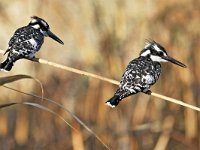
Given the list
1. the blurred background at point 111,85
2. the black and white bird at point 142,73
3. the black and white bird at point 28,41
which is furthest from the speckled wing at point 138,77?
the blurred background at point 111,85

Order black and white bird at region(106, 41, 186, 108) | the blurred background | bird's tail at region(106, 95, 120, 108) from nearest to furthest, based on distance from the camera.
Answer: bird's tail at region(106, 95, 120, 108) → black and white bird at region(106, 41, 186, 108) → the blurred background

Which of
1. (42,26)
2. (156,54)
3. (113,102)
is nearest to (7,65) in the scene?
(113,102)

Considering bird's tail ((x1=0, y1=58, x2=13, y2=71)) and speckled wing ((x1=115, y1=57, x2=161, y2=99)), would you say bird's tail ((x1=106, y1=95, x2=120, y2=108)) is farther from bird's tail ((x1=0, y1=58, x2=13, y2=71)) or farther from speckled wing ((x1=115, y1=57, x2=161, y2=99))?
bird's tail ((x1=0, y1=58, x2=13, y2=71))

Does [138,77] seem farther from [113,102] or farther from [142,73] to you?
[113,102]

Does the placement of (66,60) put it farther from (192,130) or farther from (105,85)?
(192,130)

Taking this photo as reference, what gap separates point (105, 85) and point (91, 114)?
0.61 ft

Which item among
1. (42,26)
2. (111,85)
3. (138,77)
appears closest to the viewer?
(138,77)

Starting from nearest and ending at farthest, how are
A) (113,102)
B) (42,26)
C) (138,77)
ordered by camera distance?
(113,102) < (138,77) < (42,26)

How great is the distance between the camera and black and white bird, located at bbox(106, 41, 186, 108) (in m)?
1.96

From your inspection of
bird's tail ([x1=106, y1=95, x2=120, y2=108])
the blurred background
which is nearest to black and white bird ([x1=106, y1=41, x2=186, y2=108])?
bird's tail ([x1=106, y1=95, x2=120, y2=108])

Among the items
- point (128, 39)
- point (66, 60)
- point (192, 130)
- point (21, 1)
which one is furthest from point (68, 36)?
point (192, 130)

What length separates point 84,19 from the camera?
3.44m

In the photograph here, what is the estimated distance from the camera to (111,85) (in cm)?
339

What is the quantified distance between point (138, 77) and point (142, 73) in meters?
0.04
